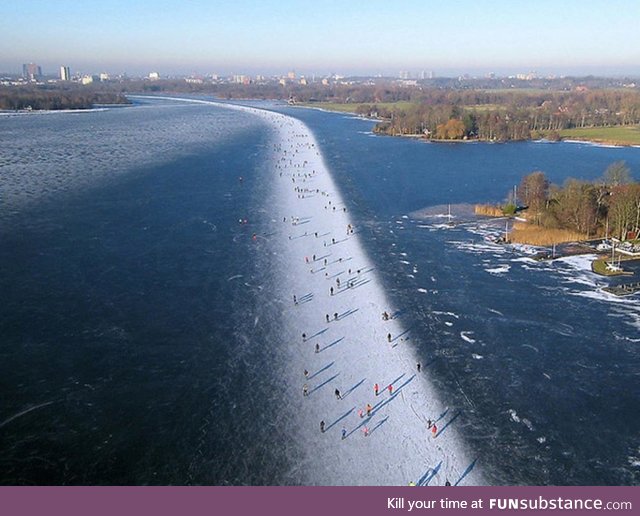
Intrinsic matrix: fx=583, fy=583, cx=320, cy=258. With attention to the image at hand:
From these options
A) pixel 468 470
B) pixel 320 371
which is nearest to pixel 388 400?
pixel 320 371

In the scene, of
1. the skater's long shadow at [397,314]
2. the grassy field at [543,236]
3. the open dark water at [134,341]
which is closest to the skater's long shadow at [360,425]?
the open dark water at [134,341]

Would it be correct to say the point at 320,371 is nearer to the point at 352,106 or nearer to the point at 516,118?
the point at 516,118

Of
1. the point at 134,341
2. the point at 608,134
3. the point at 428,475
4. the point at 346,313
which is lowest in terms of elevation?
the point at 428,475

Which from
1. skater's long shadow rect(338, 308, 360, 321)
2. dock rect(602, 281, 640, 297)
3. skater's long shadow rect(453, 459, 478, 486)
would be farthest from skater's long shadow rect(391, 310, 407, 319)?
dock rect(602, 281, 640, 297)

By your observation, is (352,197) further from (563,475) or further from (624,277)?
(563,475)

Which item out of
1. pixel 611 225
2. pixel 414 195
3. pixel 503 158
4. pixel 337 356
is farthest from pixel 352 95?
pixel 337 356

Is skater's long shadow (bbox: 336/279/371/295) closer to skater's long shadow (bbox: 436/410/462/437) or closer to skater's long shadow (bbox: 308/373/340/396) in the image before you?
skater's long shadow (bbox: 308/373/340/396)
